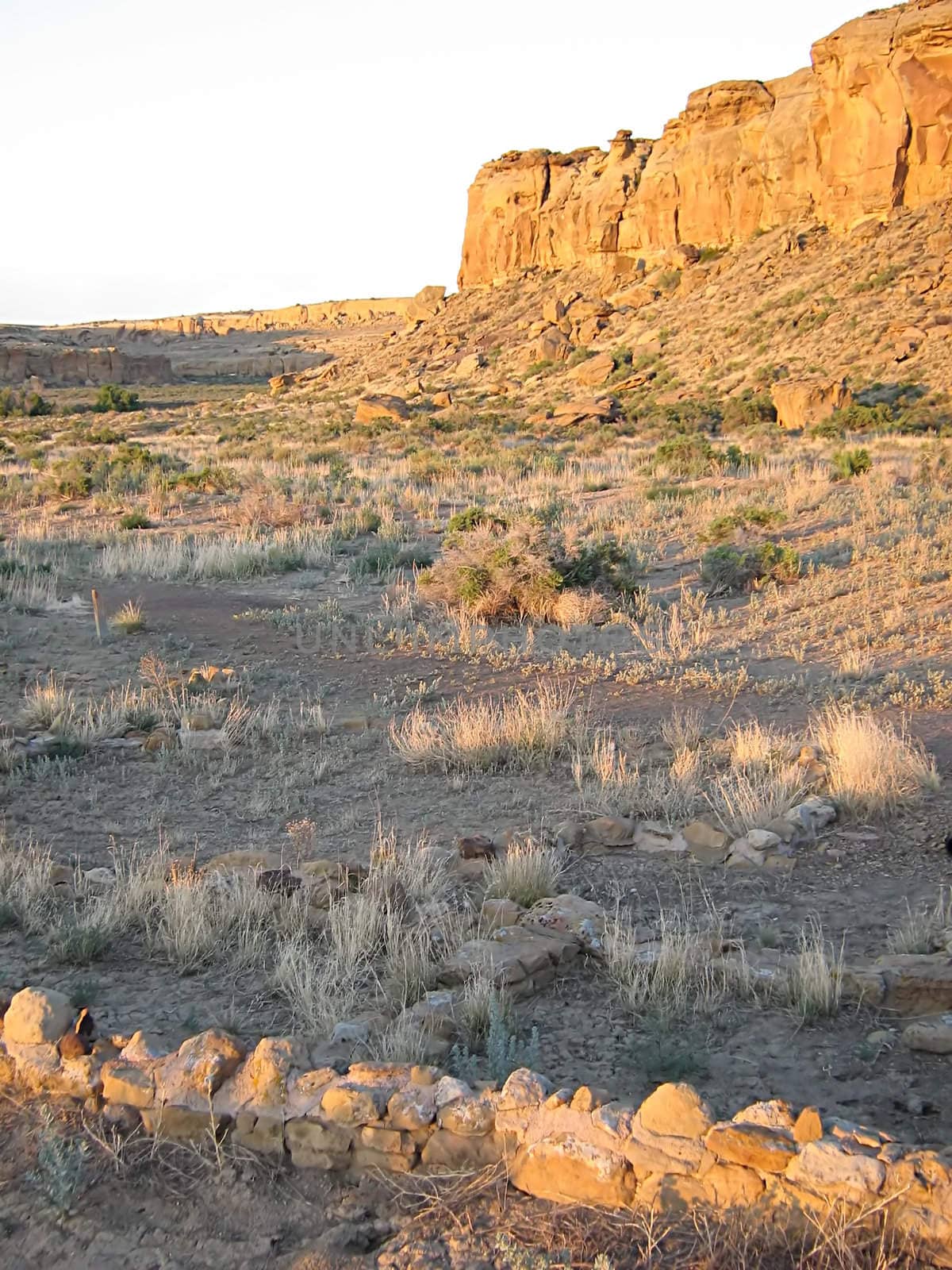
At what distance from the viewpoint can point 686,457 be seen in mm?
23031

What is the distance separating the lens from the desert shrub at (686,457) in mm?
21438

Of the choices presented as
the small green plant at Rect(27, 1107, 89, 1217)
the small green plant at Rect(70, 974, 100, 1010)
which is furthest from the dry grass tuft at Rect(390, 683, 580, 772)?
the small green plant at Rect(27, 1107, 89, 1217)

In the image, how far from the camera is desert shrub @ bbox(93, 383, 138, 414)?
169ft

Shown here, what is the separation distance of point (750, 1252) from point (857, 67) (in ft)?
180

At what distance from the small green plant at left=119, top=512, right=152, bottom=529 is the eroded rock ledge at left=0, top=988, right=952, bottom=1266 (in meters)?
14.8

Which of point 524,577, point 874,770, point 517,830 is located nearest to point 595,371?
point 524,577

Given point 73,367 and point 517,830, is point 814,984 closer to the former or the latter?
point 517,830

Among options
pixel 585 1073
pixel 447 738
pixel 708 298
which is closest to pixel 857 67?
pixel 708 298

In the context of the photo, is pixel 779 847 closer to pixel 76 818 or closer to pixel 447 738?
pixel 447 738

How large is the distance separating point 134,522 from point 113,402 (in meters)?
37.9

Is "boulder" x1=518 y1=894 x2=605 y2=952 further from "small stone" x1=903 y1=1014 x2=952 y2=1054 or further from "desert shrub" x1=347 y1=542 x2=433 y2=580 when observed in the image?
"desert shrub" x1=347 y1=542 x2=433 y2=580

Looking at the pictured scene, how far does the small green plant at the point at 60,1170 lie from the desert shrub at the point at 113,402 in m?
51.3

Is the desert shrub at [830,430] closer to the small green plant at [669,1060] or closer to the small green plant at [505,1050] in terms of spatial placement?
the small green plant at [669,1060]

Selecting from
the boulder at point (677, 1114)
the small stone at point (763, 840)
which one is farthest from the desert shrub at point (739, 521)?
the boulder at point (677, 1114)
